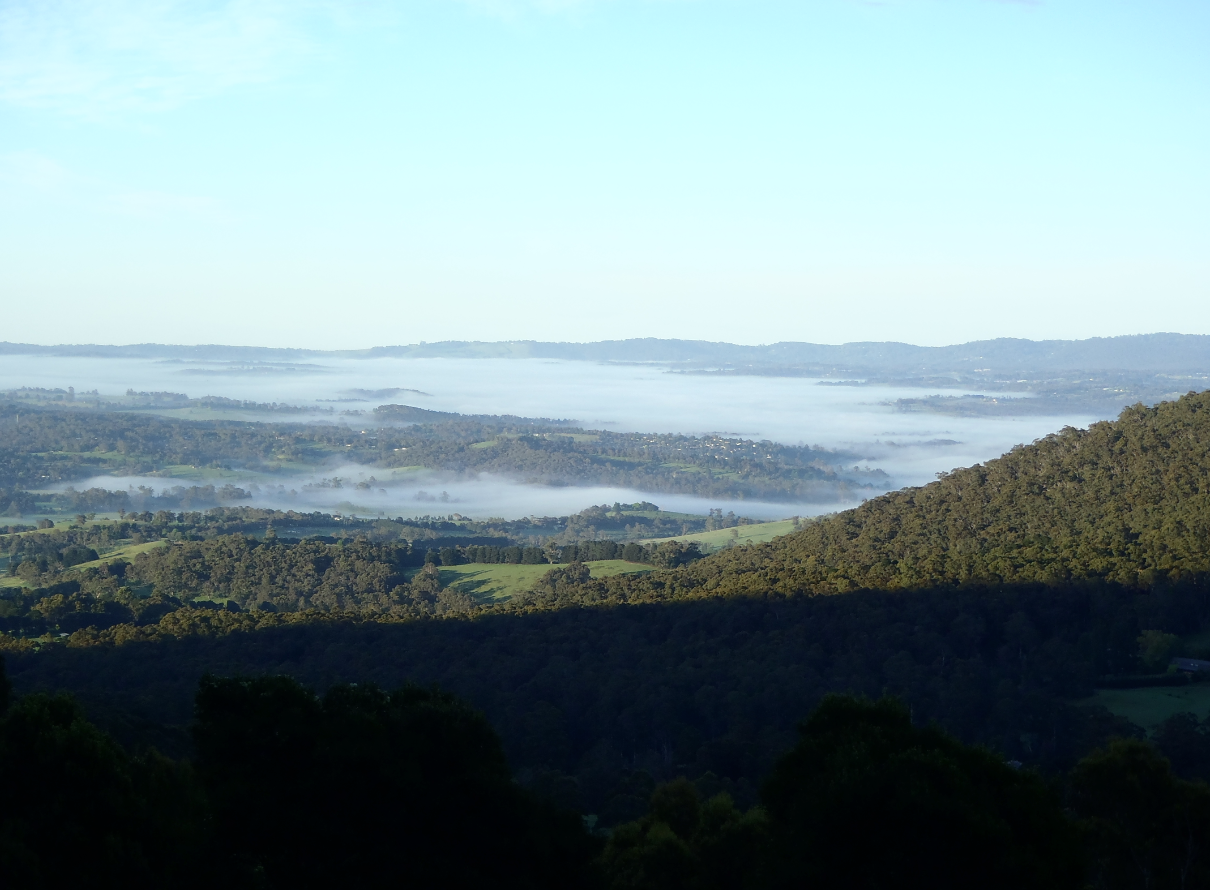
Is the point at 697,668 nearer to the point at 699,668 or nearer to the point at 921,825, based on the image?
the point at 699,668

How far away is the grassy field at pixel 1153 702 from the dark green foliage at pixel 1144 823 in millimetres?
12621

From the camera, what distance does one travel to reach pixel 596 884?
1432 cm

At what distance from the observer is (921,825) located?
37.8ft

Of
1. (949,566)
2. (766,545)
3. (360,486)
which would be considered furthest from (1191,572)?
(360,486)

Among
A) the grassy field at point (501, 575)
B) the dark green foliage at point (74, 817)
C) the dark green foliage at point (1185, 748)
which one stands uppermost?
the dark green foliage at point (74, 817)

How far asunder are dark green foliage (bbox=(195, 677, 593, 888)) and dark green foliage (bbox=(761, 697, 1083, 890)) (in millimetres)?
2966

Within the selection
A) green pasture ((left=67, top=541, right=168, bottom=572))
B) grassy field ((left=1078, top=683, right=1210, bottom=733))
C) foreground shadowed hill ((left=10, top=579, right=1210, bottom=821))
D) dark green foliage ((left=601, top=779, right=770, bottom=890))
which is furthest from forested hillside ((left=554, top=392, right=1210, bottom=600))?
green pasture ((left=67, top=541, right=168, bottom=572))

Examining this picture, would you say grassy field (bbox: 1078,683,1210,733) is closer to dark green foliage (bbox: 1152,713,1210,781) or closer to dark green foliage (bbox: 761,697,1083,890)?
dark green foliage (bbox: 1152,713,1210,781)

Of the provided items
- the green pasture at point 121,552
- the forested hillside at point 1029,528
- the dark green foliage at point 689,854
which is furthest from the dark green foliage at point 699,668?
the green pasture at point 121,552

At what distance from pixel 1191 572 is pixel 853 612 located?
10341mm

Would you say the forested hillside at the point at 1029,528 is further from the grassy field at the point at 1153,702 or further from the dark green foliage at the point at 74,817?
the dark green foliage at the point at 74,817

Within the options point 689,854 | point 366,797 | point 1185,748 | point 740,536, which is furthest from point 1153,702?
point 740,536

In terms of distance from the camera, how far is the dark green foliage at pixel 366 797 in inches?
511

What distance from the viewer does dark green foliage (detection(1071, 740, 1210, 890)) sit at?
14.9 meters
